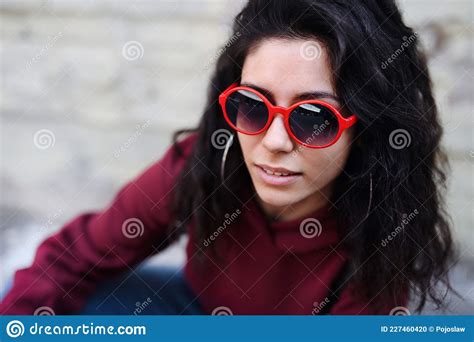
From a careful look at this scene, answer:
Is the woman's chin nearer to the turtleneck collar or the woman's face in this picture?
the woman's face

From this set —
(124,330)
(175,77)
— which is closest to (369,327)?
(124,330)

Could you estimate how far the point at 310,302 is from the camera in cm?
162

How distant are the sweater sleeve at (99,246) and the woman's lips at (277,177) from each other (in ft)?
1.11

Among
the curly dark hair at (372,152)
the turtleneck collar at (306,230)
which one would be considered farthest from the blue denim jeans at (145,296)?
the turtleneck collar at (306,230)

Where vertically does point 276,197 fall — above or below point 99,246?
below

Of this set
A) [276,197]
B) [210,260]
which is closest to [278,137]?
[276,197]

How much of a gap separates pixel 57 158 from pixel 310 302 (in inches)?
61.3

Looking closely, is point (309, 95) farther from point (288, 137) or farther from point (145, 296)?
point (145, 296)

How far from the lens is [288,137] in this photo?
132cm

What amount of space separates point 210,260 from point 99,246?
30cm

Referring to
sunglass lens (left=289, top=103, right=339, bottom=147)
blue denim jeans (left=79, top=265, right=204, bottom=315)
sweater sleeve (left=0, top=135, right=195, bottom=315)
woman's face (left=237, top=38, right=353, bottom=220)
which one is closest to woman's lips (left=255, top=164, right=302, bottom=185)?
woman's face (left=237, top=38, right=353, bottom=220)

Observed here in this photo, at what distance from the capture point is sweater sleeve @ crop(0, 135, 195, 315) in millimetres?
1638

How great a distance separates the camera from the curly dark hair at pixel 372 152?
131 centimetres

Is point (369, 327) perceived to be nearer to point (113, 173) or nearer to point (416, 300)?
point (416, 300)
